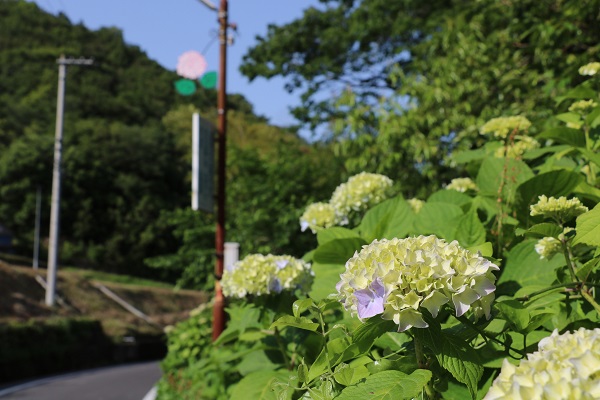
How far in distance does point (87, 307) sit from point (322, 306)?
3895 cm

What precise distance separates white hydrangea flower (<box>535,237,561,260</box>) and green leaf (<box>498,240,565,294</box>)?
0.09 meters

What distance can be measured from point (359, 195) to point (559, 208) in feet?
4.47

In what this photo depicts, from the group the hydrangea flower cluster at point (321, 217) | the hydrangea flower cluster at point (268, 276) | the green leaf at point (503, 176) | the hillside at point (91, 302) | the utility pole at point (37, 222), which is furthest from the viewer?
the utility pole at point (37, 222)

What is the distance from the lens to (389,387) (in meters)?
1.07

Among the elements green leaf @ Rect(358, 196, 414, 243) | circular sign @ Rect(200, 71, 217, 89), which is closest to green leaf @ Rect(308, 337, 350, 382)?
green leaf @ Rect(358, 196, 414, 243)

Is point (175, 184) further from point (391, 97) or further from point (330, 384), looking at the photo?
point (330, 384)

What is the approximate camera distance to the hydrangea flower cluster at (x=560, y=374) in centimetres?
73

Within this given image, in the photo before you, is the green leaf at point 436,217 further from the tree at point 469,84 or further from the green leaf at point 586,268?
the tree at point 469,84

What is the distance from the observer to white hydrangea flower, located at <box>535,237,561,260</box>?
1.51 metres

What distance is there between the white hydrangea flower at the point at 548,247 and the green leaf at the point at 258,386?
0.72 metres

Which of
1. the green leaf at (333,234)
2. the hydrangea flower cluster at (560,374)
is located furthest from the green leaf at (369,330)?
the green leaf at (333,234)

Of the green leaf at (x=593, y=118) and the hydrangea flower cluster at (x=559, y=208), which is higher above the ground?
the green leaf at (x=593, y=118)

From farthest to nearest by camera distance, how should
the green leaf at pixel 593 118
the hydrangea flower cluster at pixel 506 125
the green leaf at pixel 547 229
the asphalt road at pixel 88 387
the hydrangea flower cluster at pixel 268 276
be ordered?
the asphalt road at pixel 88 387, the hydrangea flower cluster at pixel 506 125, the hydrangea flower cluster at pixel 268 276, the green leaf at pixel 593 118, the green leaf at pixel 547 229

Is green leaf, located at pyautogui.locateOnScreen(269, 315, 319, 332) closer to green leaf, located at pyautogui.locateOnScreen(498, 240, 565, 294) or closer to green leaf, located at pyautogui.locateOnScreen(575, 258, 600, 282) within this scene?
green leaf, located at pyautogui.locateOnScreen(575, 258, 600, 282)
